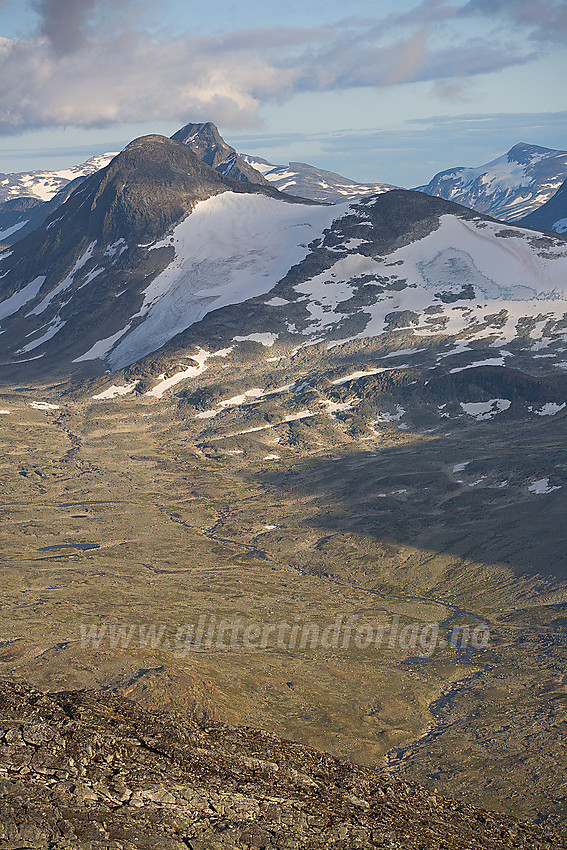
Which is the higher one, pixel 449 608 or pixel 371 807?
pixel 371 807

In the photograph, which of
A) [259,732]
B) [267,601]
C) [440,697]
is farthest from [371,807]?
[267,601]

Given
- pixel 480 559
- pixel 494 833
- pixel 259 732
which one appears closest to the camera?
pixel 494 833

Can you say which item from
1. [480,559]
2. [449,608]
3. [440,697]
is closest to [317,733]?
[440,697]

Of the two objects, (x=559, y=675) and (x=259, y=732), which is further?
(x=559, y=675)

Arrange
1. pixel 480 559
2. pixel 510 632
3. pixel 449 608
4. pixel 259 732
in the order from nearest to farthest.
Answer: pixel 259 732 < pixel 510 632 < pixel 449 608 < pixel 480 559

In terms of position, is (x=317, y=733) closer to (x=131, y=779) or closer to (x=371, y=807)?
(x=371, y=807)

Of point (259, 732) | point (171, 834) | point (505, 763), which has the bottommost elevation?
point (505, 763)

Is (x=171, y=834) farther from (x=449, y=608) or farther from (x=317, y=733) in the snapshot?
(x=449, y=608)
